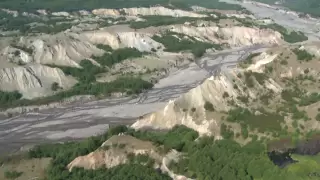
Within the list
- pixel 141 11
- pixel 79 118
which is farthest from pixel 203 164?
pixel 141 11

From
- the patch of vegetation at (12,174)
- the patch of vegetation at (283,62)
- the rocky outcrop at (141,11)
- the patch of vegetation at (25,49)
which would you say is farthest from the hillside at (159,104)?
the rocky outcrop at (141,11)

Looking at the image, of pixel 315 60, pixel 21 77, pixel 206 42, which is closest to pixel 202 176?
pixel 315 60

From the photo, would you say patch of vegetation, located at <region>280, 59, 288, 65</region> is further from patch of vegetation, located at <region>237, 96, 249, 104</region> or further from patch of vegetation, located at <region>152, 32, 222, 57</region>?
patch of vegetation, located at <region>152, 32, 222, 57</region>

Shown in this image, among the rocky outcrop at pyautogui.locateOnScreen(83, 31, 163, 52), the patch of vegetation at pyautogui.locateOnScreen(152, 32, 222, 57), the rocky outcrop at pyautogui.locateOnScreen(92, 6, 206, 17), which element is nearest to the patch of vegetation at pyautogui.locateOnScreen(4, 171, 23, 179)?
the rocky outcrop at pyautogui.locateOnScreen(83, 31, 163, 52)

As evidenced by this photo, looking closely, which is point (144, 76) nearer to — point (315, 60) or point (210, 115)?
point (315, 60)

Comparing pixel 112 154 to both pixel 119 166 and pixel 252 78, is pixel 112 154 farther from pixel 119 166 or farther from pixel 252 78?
pixel 252 78
